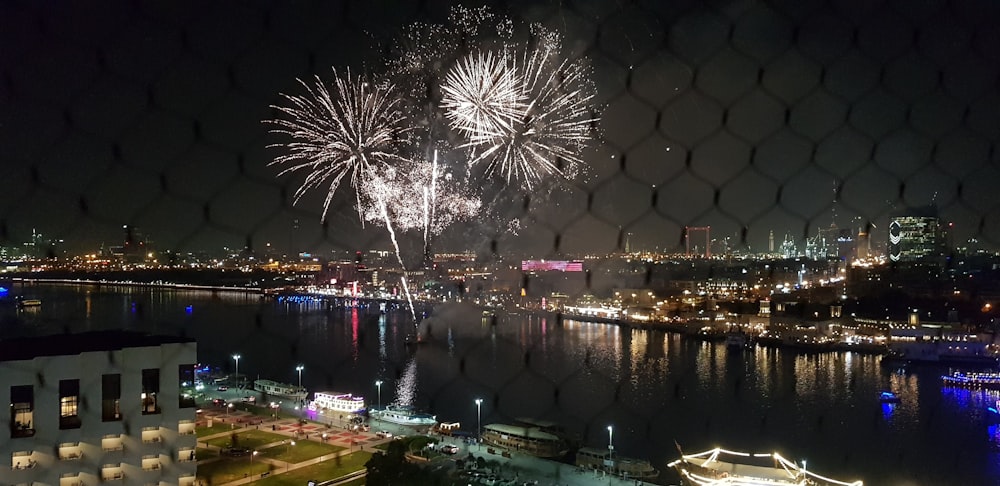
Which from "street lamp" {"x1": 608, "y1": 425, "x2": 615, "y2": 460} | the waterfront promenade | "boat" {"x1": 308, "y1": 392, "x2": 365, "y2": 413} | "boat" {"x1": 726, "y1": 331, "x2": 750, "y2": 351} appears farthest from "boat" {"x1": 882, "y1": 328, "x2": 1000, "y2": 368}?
"boat" {"x1": 308, "y1": 392, "x2": 365, "y2": 413}

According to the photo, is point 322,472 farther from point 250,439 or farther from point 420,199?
point 420,199

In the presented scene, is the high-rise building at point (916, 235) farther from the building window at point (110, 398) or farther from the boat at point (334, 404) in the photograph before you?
the boat at point (334, 404)

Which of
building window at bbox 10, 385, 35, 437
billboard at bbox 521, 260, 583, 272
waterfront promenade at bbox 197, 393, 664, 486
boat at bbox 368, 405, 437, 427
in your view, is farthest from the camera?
boat at bbox 368, 405, 437, 427

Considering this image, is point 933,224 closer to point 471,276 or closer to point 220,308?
point 471,276

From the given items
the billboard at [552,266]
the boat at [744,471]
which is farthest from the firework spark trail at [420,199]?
the boat at [744,471]

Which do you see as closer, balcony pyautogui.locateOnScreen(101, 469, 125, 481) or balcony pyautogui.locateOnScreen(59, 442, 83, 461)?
balcony pyautogui.locateOnScreen(59, 442, 83, 461)

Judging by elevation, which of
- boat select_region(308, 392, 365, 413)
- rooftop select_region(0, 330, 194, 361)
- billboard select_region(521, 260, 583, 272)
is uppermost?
billboard select_region(521, 260, 583, 272)

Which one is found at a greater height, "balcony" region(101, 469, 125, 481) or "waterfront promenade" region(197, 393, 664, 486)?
"balcony" region(101, 469, 125, 481)

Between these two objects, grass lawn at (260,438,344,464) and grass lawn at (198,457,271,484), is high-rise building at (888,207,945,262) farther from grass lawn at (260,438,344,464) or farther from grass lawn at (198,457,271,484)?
grass lawn at (198,457,271,484)
